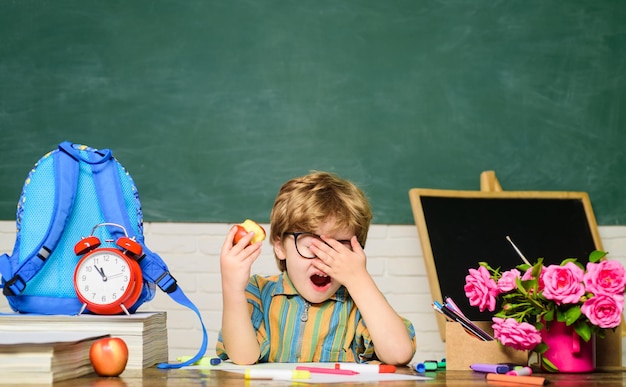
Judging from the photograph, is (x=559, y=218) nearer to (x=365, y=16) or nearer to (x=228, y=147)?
(x=365, y=16)

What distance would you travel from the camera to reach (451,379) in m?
1.39

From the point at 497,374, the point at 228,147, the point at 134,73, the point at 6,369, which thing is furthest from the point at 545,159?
the point at 6,369

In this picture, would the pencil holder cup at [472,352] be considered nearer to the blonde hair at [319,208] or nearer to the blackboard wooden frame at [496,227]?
the blonde hair at [319,208]

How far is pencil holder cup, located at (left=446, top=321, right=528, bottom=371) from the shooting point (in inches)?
60.5

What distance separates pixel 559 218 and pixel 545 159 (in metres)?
0.28

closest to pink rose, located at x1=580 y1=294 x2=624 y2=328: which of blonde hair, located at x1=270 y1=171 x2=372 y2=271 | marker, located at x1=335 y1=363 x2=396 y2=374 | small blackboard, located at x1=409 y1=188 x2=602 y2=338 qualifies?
marker, located at x1=335 y1=363 x2=396 y2=374

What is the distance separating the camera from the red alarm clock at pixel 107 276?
158 centimetres

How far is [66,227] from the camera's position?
171 cm

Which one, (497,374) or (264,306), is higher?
(264,306)

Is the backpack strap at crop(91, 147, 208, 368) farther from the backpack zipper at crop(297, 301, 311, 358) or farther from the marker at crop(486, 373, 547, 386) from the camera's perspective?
the marker at crop(486, 373, 547, 386)

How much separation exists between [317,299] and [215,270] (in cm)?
148

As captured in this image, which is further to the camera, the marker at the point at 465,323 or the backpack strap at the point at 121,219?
the backpack strap at the point at 121,219

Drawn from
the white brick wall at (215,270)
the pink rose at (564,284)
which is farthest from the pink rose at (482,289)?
the white brick wall at (215,270)

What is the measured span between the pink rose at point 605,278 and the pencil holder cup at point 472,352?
20 cm
